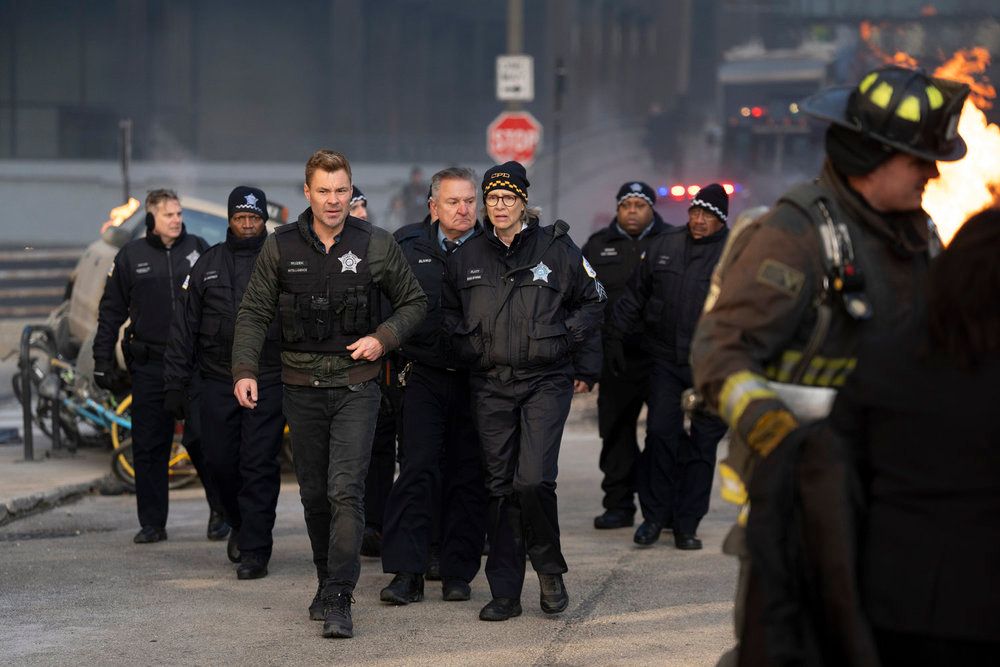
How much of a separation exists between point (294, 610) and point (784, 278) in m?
4.20

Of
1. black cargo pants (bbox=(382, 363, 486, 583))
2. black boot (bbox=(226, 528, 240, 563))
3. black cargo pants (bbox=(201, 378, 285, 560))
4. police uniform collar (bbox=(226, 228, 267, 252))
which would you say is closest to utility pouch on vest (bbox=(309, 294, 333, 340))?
black cargo pants (bbox=(382, 363, 486, 583))

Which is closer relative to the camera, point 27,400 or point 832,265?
point 832,265

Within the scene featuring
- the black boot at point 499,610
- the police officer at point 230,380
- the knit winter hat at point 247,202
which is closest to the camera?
the black boot at point 499,610

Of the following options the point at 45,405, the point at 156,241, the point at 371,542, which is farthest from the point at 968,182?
the point at 371,542

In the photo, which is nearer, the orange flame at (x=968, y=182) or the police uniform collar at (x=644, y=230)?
the police uniform collar at (x=644, y=230)

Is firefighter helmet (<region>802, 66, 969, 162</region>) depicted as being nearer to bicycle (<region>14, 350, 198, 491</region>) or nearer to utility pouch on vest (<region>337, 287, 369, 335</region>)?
utility pouch on vest (<region>337, 287, 369, 335</region>)

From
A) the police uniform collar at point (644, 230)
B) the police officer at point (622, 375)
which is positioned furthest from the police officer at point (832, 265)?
the police uniform collar at point (644, 230)

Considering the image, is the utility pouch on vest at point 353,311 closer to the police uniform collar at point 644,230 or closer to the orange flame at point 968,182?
the police uniform collar at point 644,230

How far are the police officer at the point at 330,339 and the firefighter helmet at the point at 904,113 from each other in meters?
3.42

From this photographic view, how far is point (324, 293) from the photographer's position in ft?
23.4

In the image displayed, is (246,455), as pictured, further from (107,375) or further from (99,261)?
(99,261)

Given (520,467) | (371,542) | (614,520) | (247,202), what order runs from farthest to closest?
(614,520) < (371,542) < (247,202) < (520,467)

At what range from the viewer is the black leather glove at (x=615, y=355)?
377 inches

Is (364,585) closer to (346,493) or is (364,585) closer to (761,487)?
(346,493)
